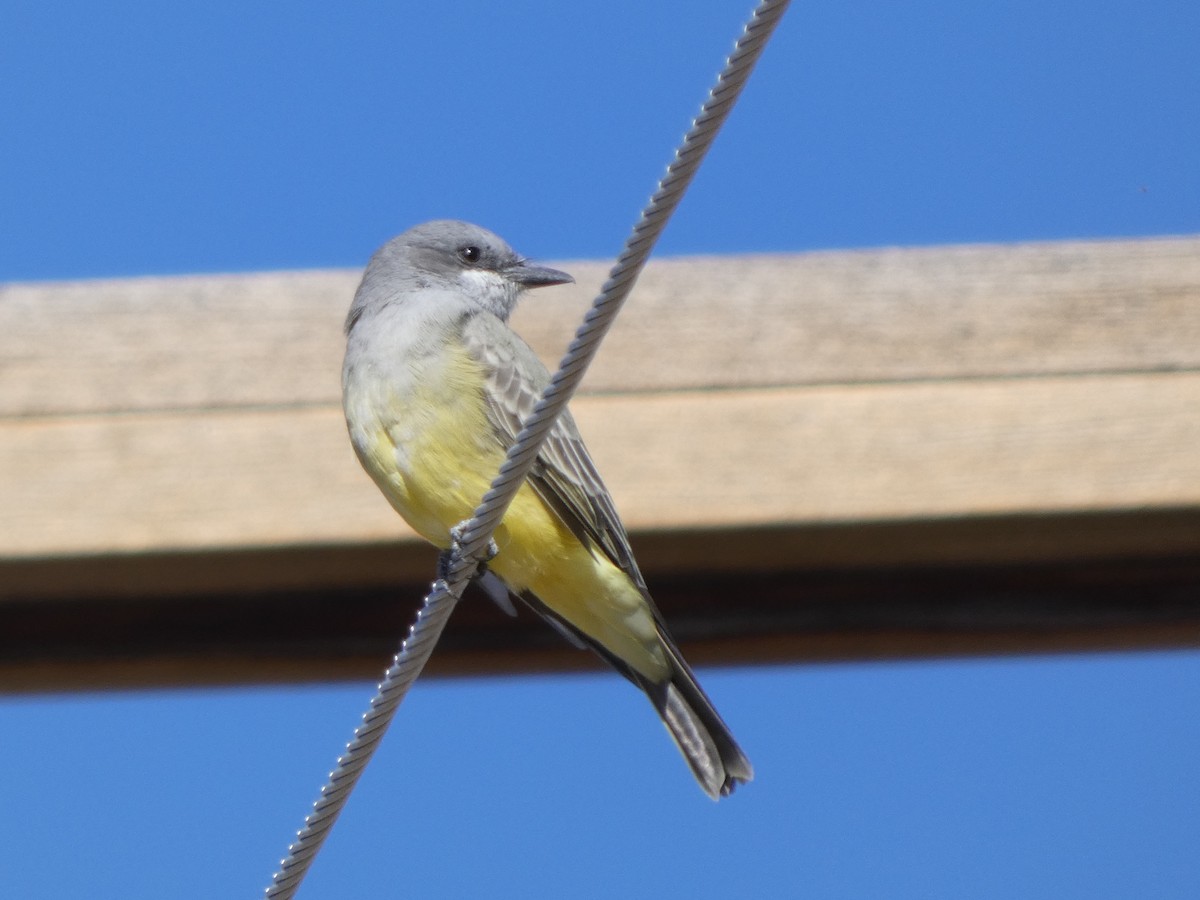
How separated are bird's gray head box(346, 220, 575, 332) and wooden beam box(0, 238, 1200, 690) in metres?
0.32

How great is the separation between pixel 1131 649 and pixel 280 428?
1.66 metres

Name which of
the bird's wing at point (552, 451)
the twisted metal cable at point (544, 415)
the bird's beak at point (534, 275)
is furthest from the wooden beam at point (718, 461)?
the twisted metal cable at point (544, 415)

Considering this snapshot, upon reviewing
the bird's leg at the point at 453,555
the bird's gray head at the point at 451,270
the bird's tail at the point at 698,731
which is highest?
the bird's gray head at the point at 451,270

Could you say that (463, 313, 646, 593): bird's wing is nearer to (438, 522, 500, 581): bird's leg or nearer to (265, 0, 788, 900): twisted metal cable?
(438, 522, 500, 581): bird's leg

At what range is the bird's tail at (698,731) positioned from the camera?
11.1 feet

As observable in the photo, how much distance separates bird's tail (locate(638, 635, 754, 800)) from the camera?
3.39 m

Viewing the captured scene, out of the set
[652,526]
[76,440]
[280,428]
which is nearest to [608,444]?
[652,526]

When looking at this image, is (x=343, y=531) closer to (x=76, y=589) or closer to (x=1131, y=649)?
(x=76, y=589)

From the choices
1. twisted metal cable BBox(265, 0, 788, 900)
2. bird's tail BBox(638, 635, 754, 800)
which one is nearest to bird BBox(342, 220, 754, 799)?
bird's tail BBox(638, 635, 754, 800)

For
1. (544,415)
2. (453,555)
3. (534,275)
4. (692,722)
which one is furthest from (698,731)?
(544,415)

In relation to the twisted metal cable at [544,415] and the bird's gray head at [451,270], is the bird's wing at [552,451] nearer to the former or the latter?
the bird's gray head at [451,270]

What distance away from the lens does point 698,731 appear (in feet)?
11.4

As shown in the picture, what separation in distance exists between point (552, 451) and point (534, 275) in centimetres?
63

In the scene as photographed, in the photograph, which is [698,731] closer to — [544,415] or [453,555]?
[453,555]
